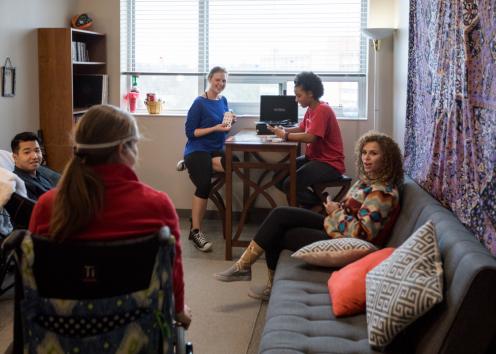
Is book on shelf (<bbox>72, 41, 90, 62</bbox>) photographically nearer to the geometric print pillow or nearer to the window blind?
the window blind

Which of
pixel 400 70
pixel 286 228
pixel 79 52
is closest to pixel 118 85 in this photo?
pixel 79 52

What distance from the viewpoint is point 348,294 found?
2.38 metres

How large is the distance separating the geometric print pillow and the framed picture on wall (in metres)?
3.37

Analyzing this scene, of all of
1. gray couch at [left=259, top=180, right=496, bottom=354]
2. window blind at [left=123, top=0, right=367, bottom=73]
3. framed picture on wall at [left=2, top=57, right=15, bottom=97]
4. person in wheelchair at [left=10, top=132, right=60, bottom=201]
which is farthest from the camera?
window blind at [left=123, top=0, right=367, bottom=73]

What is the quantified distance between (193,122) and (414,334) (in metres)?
3.11

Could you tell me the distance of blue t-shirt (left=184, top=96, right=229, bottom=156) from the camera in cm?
486

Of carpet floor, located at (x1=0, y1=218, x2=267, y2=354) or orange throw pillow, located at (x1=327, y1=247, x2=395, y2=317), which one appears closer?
orange throw pillow, located at (x1=327, y1=247, x2=395, y2=317)

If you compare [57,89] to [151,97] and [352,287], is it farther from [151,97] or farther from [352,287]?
[352,287]

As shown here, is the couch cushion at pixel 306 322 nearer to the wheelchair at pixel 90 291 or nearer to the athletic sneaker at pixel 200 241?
the wheelchair at pixel 90 291

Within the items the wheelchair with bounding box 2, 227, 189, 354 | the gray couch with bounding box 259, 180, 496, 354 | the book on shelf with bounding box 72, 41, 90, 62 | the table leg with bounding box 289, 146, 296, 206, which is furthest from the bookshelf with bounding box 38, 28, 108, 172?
the wheelchair with bounding box 2, 227, 189, 354

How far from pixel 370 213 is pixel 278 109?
2370mm

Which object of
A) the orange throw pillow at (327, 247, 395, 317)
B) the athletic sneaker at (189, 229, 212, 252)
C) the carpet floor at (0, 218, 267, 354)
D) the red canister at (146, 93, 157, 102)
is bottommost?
the carpet floor at (0, 218, 267, 354)

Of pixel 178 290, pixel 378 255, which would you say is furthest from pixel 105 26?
pixel 178 290

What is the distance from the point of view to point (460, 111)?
2.44 metres
